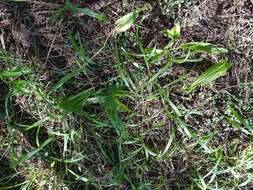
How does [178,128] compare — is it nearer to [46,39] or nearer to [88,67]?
[88,67]

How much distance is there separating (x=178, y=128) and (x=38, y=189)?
25.3 inches

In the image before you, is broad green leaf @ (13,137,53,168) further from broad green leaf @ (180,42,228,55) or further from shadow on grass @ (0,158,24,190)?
broad green leaf @ (180,42,228,55)

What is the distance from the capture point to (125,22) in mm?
1821

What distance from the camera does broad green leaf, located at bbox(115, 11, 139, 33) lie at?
5.94 ft

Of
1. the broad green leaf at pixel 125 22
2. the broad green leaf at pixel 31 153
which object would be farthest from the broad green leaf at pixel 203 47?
the broad green leaf at pixel 31 153

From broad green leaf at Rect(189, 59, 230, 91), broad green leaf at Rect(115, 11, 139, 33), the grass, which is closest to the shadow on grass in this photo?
the grass

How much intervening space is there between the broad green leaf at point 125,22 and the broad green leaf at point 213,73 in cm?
35

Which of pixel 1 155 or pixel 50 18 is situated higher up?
pixel 50 18

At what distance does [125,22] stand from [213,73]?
0.40 metres

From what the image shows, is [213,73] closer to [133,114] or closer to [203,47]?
[203,47]

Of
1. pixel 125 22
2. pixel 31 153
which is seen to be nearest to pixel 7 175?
pixel 31 153

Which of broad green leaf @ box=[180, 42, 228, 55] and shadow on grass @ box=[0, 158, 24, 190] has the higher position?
broad green leaf @ box=[180, 42, 228, 55]

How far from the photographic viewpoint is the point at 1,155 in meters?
1.93

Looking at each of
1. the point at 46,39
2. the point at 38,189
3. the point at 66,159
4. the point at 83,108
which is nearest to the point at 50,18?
the point at 46,39
